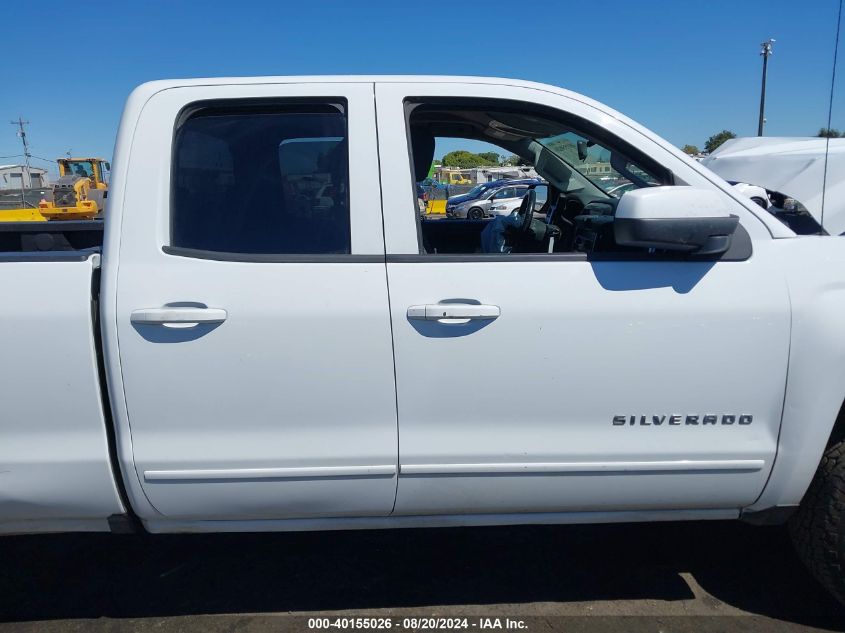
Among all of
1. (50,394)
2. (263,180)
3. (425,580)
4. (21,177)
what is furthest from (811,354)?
(21,177)

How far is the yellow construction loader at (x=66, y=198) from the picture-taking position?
21.8 m

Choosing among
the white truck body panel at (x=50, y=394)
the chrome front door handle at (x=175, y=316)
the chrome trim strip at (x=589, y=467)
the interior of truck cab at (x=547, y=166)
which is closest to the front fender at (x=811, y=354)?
the chrome trim strip at (x=589, y=467)

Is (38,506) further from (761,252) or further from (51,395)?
(761,252)

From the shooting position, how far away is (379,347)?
2.06m

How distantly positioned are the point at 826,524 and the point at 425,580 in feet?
4.99

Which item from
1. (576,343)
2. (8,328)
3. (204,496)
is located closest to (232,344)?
(204,496)

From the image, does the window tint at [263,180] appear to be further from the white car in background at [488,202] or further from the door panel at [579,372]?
the white car in background at [488,202]

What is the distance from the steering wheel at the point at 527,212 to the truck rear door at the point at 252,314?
1.38 meters

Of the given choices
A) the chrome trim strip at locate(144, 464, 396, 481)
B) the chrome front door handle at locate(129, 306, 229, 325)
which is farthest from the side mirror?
the chrome front door handle at locate(129, 306, 229, 325)

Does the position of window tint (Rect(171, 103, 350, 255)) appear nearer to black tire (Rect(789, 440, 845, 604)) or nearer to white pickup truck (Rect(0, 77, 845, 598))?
white pickup truck (Rect(0, 77, 845, 598))

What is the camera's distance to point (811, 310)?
2.09m

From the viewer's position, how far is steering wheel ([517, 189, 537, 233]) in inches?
133

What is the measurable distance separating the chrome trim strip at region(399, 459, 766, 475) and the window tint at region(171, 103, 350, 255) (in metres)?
0.80

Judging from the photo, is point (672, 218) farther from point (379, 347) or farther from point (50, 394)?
point (50, 394)
